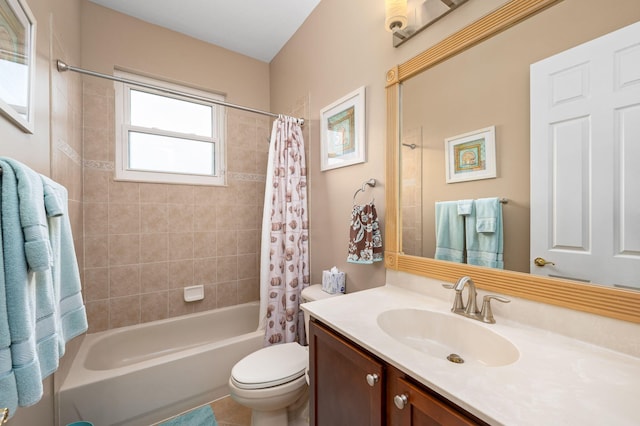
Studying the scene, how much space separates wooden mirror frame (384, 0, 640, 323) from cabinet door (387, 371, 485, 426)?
1.74 feet

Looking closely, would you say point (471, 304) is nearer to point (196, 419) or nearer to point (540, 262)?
point (540, 262)

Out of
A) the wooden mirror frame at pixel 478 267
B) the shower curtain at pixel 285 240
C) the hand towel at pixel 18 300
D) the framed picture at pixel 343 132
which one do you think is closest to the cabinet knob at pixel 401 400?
the wooden mirror frame at pixel 478 267

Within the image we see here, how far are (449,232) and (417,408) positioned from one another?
72 cm

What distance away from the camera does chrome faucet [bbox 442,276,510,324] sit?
896mm

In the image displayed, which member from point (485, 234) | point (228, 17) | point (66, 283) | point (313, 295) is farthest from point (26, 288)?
point (228, 17)

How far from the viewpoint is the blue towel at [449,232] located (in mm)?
1090

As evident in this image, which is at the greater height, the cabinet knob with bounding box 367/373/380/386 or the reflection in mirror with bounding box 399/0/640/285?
the reflection in mirror with bounding box 399/0/640/285

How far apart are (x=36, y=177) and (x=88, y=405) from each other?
1.28 meters

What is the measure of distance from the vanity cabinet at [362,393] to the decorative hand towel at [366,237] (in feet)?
1.61

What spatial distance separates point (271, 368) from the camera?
1.34 m

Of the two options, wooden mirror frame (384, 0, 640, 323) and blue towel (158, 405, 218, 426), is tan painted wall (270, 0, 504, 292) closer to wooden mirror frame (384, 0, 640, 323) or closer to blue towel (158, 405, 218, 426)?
wooden mirror frame (384, 0, 640, 323)

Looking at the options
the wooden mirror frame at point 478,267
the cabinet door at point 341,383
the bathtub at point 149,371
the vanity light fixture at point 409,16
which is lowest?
the bathtub at point 149,371

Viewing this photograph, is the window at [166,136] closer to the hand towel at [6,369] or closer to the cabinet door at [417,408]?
the hand towel at [6,369]

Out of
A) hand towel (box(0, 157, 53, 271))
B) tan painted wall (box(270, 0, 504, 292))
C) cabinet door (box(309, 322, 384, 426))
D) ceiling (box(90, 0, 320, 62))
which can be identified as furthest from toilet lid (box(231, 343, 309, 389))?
ceiling (box(90, 0, 320, 62))
